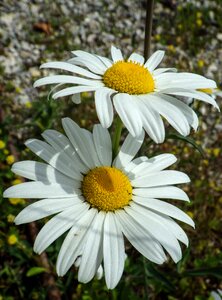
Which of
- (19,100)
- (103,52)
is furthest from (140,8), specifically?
(19,100)

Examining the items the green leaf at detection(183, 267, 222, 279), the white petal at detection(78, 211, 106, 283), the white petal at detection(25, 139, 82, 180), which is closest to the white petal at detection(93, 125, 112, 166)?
the white petal at detection(25, 139, 82, 180)

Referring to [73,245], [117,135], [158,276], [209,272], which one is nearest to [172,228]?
[73,245]

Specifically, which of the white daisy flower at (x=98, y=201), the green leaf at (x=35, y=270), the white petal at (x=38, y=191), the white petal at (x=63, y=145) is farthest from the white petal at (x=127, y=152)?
the green leaf at (x=35, y=270)

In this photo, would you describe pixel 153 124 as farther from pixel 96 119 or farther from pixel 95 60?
pixel 96 119

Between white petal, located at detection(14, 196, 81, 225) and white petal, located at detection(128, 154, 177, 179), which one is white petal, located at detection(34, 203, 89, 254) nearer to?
white petal, located at detection(14, 196, 81, 225)

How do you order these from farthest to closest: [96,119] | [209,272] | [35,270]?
1. [96,119]
2. [35,270]
3. [209,272]

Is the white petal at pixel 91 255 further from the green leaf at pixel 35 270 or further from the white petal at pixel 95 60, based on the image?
the green leaf at pixel 35 270
